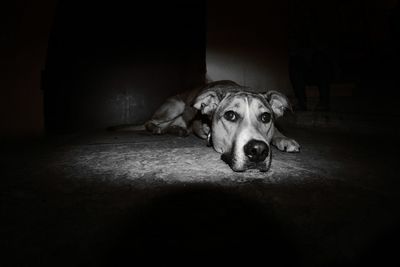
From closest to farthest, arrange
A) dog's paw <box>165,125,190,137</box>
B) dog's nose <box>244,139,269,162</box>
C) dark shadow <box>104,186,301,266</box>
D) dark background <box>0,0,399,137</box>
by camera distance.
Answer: dark shadow <box>104,186,301,266</box> < dog's nose <box>244,139,269,162</box> < dog's paw <box>165,125,190,137</box> < dark background <box>0,0,399,137</box>

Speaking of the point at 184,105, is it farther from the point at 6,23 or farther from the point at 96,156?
the point at 6,23

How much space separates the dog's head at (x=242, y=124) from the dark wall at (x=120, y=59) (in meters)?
2.66

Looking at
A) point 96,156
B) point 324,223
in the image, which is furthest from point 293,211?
point 96,156

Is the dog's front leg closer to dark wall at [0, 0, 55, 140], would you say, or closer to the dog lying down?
the dog lying down

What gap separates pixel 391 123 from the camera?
13.9 feet

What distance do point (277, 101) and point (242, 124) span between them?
949mm

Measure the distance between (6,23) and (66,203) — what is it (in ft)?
11.5

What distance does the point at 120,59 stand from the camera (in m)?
5.77

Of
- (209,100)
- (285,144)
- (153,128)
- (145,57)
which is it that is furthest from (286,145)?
(145,57)

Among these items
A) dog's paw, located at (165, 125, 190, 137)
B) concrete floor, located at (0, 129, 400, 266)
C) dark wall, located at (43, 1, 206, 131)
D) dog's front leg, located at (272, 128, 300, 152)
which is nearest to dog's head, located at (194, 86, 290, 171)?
concrete floor, located at (0, 129, 400, 266)

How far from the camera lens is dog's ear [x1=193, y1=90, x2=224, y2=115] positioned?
3373mm

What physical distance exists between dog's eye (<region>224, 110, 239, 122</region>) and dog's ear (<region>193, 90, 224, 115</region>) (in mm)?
490

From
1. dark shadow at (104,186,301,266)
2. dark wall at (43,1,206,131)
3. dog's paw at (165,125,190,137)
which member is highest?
dark wall at (43,1,206,131)

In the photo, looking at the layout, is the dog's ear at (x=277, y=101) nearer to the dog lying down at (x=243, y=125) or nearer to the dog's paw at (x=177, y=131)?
the dog lying down at (x=243, y=125)
